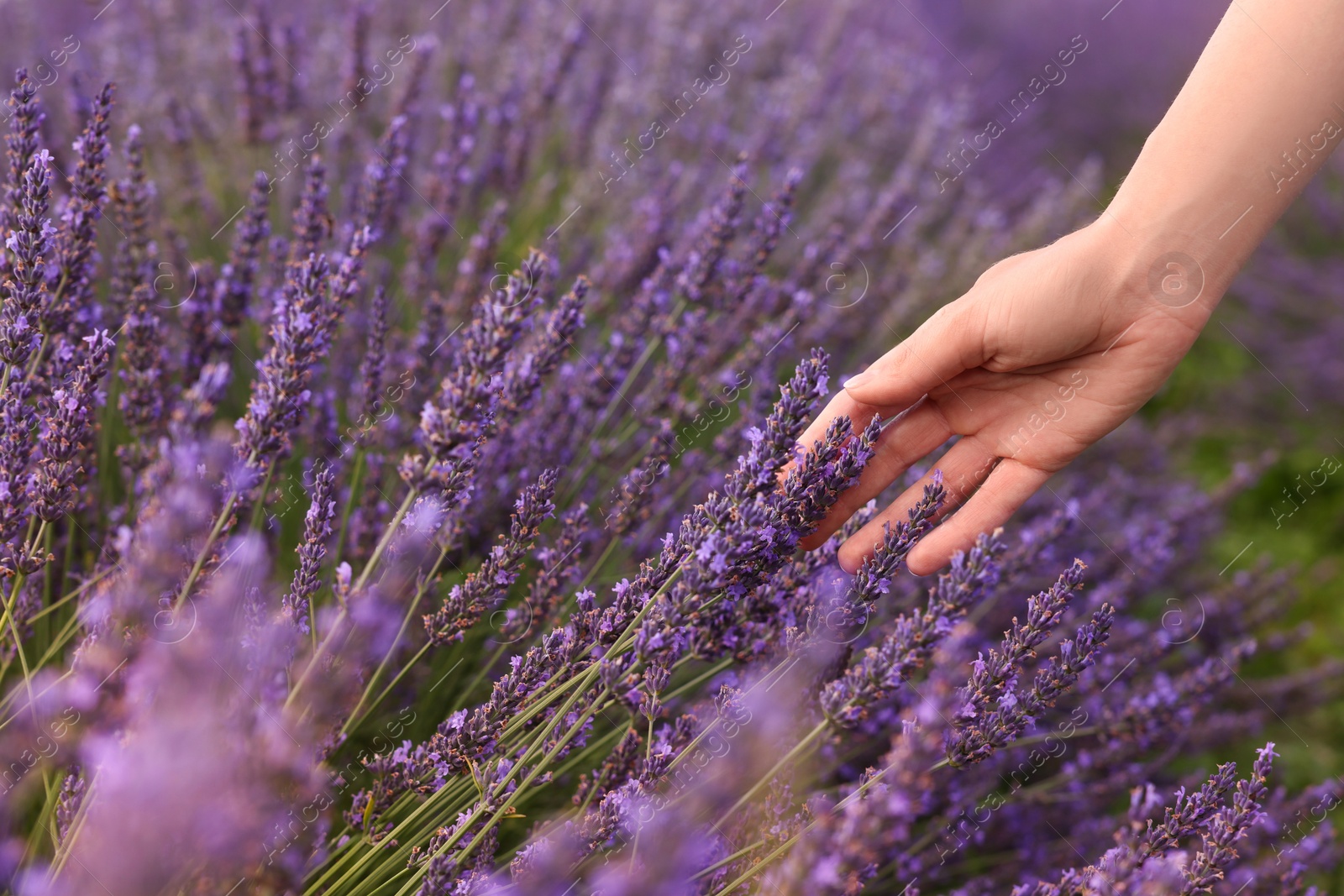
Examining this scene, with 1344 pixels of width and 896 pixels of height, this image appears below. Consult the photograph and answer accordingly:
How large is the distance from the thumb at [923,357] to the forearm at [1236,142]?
32cm

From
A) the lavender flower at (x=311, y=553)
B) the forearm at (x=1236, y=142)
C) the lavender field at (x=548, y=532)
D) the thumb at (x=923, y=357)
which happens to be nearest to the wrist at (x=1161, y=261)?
the forearm at (x=1236, y=142)

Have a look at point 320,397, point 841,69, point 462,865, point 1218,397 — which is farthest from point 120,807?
point 1218,397

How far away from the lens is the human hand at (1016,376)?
158cm

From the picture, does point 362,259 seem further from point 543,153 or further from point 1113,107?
point 1113,107

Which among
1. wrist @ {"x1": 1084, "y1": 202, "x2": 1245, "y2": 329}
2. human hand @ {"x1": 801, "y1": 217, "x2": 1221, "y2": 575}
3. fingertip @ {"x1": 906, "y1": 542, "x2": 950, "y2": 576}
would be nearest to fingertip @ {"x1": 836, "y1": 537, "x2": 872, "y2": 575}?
human hand @ {"x1": 801, "y1": 217, "x2": 1221, "y2": 575}

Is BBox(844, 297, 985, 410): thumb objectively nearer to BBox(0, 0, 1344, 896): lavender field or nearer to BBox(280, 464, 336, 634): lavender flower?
BBox(0, 0, 1344, 896): lavender field

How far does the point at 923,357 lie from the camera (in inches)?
62.9

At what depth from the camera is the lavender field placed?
1.02 meters

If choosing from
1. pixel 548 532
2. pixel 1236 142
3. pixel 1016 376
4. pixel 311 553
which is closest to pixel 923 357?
pixel 1016 376

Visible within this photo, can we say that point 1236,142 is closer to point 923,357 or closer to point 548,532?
point 923,357

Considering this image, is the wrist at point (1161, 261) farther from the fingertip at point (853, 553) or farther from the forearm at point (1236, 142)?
the fingertip at point (853, 553)

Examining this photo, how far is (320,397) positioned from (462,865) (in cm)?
112

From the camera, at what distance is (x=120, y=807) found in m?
0.60

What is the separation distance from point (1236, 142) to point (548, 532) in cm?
163
